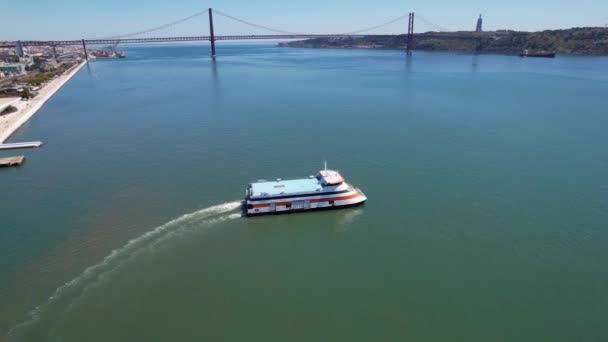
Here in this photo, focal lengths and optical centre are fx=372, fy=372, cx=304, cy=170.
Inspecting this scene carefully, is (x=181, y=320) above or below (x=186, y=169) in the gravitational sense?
below

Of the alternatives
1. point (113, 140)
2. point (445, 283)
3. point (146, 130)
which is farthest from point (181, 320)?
point (146, 130)

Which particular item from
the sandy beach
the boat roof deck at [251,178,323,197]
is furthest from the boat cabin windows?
the sandy beach

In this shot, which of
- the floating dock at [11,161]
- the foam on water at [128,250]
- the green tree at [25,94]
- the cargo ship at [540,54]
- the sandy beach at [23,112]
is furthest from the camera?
the cargo ship at [540,54]

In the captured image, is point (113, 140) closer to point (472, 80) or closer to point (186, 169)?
point (186, 169)

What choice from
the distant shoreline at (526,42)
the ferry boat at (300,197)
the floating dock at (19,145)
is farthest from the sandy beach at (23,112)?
the distant shoreline at (526,42)

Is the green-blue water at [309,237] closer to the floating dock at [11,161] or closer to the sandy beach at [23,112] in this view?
the floating dock at [11,161]

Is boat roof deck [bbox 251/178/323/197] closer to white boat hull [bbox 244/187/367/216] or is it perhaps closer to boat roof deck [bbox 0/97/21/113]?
white boat hull [bbox 244/187/367/216]

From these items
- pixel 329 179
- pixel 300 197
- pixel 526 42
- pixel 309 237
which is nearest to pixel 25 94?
pixel 300 197
